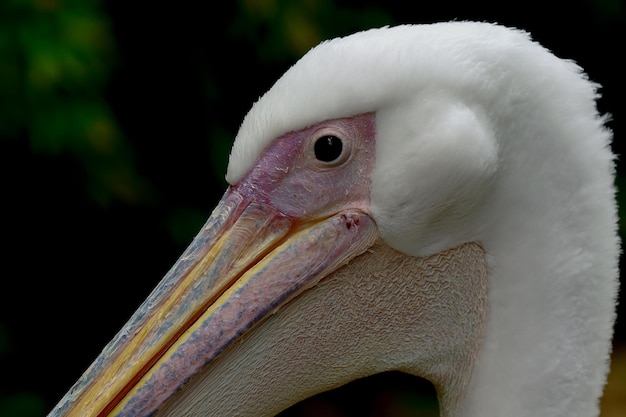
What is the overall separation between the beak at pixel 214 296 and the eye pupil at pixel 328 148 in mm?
93

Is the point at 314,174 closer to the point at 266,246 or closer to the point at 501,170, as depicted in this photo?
the point at 266,246

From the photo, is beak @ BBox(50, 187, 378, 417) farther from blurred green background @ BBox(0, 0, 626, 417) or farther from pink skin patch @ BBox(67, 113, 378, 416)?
blurred green background @ BBox(0, 0, 626, 417)

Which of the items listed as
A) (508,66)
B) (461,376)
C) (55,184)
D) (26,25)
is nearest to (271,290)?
(461,376)

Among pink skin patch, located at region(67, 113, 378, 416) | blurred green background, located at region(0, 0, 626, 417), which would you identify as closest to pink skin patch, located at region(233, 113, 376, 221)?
pink skin patch, located at region(67, 113, 378, 416)

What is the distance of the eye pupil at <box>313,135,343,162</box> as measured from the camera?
4.67ft

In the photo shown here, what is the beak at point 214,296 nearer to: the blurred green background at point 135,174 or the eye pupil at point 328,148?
the eye pupil at point 328,148

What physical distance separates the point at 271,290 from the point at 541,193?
1.49ft

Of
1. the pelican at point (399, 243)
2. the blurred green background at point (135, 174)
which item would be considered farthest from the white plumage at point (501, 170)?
the blurred green background at point (135, 174)

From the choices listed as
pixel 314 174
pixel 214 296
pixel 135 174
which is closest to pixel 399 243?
pixel 314 174

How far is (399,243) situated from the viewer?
1447 mm

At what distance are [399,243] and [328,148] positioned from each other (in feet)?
0.64

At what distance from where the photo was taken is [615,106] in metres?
4.76

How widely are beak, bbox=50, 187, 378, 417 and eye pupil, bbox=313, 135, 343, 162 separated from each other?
0.09m

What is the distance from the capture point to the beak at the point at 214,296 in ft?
→ 4.55
